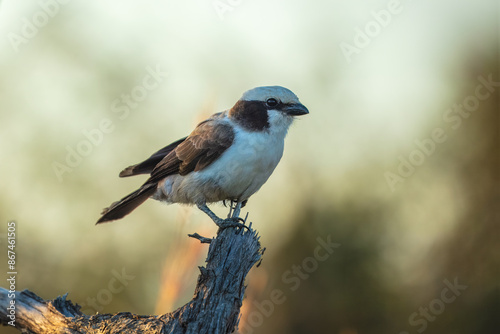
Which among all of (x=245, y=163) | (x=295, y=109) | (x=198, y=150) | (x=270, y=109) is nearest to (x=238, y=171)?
(x=245, y=163)

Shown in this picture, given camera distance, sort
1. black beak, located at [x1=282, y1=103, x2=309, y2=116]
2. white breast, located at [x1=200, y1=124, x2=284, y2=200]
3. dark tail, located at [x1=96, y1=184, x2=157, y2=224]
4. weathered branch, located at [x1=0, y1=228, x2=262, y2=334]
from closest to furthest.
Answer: weathered branch, located at [x1=0, y1=228, x2=262, y2=334]
white breast, located at [x1=200, y1=124, x2=284, y2=200]
black beak, located at [x1=282, y1=103, x2=309, y2=116]
dark tail, located at [x1=96, y1=184, x2=157, y2=224]

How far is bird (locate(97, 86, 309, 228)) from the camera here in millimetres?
5070

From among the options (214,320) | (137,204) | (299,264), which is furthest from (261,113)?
(299,264)

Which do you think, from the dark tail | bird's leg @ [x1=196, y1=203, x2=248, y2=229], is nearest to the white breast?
bird's leg @ [x1=196, y1=203, x2=248, y2=229]

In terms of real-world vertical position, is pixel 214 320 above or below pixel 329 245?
below

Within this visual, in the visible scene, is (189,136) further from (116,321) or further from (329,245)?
(329,245)

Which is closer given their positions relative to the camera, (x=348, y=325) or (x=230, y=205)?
(x=230, y=205)

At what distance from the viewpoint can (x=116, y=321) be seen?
4113 millimetres

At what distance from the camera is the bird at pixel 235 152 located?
5070 millimetres

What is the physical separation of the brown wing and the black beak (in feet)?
1.75

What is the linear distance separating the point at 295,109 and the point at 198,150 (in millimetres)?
963

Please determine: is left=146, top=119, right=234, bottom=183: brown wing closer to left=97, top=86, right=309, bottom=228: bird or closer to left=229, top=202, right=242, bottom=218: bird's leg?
left=97, top=86, right=309, bottom=228: bird

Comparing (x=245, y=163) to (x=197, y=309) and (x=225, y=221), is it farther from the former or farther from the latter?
(x=197, y=309)

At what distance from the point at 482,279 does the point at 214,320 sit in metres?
5.17
